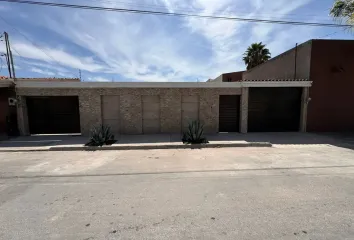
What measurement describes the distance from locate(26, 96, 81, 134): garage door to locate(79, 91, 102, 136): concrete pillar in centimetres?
107

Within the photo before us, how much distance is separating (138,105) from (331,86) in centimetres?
1174

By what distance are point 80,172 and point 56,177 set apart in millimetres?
586

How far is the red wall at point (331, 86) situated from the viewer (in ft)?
36.8

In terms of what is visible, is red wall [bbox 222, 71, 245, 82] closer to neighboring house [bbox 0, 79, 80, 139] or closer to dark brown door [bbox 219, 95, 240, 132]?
dark brown door [bbox 219, 95, 240, 132]

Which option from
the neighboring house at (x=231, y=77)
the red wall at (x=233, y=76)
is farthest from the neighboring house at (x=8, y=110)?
the red wall at (x=233, y=76)

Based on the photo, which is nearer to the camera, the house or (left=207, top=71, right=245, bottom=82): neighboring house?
the house

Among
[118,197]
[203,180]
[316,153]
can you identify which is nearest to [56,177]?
[118,197]

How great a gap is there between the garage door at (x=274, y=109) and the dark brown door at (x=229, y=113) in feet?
2.79

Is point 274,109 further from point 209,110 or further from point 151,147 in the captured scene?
point 151,147

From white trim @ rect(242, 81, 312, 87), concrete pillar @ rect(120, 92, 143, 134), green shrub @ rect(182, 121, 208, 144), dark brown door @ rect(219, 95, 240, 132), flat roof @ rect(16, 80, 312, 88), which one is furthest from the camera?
dark brown door @ rect(219, 95, 240, 132)

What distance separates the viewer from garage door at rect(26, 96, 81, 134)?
11.5 meters

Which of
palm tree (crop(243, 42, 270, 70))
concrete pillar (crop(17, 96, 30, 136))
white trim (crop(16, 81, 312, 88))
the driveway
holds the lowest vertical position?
the driveway

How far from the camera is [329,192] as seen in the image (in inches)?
154

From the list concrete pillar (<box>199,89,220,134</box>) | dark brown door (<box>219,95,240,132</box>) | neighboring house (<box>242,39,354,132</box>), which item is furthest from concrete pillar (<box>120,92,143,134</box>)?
neighboring house (<box>242,39,354,132</box>)
